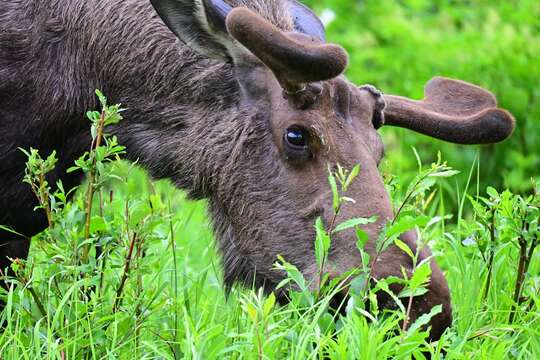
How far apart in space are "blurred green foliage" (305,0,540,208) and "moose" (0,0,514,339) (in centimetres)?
277

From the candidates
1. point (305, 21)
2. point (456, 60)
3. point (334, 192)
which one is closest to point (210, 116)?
point (305, 21)

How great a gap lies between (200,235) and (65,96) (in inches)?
66.9

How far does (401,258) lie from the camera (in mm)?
4082

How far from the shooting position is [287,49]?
3975 mm

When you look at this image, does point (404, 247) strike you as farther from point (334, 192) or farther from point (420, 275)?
point (334, 192)

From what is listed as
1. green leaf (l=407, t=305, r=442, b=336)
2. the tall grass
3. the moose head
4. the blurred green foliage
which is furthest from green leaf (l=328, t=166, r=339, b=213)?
the blurred green foliage

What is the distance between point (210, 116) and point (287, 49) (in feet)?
2.42

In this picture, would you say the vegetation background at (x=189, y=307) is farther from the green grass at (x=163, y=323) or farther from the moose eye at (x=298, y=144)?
the moose eye at (x=298, y=144)

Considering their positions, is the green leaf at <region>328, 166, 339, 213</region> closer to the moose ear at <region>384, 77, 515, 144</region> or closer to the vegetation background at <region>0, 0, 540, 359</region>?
the vegetation background at <region>0, 0, 540, 359</region>

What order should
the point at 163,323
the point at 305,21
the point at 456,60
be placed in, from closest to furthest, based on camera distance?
the point at 163,323, the point at 305,21, the point at 456,60

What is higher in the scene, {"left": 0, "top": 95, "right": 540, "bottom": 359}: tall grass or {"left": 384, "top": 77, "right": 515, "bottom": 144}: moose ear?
{"left": 384, "top": 77, "right": 515, "bottom": 144}: moose ear

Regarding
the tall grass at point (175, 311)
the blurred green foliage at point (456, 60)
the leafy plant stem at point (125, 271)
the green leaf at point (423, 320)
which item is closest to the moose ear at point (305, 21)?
the tall grass at point (175, 311)

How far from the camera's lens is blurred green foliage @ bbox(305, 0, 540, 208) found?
8102 millimetres

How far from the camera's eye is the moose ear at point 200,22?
4414 mm
